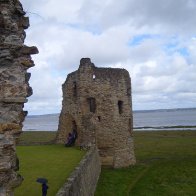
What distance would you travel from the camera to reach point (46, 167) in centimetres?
1373

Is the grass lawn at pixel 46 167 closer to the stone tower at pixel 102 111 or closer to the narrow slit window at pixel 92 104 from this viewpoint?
the stone tower at pixel 102 111

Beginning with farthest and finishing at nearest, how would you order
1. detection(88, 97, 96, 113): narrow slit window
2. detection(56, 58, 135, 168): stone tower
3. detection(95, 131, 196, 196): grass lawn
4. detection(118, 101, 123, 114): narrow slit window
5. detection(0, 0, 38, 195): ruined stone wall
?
detection(118, 101, 123, 114): narrow slit window < detection(88, 97, 96, 113): narrow slit window < detection(56, 58, 135, 168): stone tower < detection(95, 131, 196, 196): grass lawn < detection(0, 0, 38, 195): ruined stone wall

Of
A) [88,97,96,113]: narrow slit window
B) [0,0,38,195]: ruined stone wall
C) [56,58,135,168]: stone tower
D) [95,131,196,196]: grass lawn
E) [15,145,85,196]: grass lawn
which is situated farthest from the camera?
[88,97,96,113]: narrow slit window

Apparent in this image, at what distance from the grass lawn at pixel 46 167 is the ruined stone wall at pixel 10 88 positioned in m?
4.80

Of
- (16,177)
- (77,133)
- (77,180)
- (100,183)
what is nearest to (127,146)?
(77,133)

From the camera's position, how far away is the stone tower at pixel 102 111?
20.7 meters

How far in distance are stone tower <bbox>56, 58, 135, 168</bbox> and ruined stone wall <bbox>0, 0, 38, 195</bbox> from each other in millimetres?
14862

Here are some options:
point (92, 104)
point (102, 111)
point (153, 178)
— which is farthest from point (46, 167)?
point (92, 104)

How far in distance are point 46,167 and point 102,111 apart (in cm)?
766

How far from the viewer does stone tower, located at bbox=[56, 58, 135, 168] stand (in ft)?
68.0

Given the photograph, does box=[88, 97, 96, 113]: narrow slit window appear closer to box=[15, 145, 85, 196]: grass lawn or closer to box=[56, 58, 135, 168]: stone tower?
box=[56, 58, 135, 168]: stone tower

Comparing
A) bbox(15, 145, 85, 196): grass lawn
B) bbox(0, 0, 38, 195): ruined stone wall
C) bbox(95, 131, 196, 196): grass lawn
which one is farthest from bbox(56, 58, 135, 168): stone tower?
bbox(0, 0, 38, 195): ruined stone wall

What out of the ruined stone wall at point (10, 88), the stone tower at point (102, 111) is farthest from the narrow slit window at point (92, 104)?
the ruined stone wall at point (10, 88)

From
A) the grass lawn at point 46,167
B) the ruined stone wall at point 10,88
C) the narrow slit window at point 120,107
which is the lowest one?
the grass lawn at point 46,167
